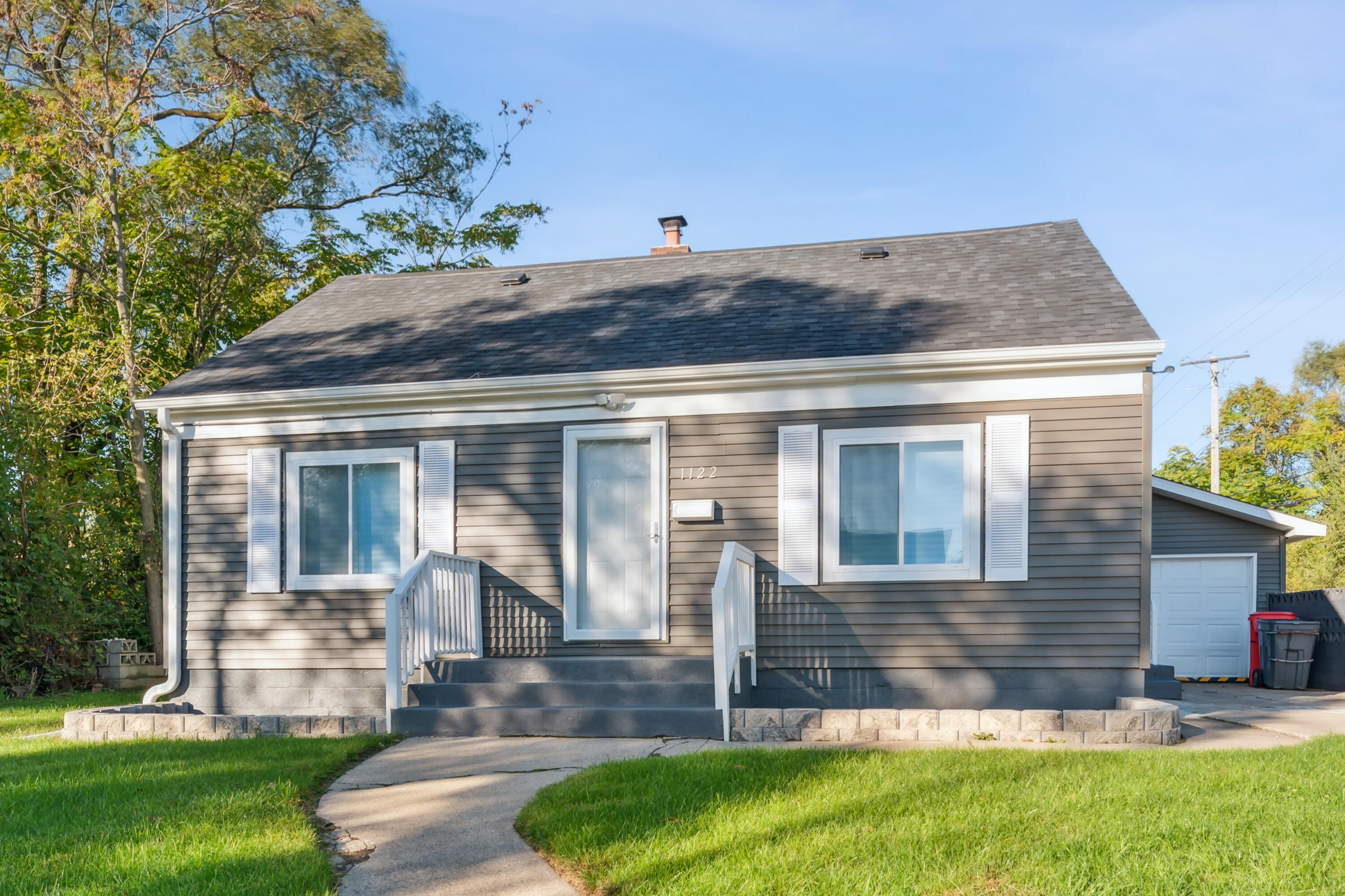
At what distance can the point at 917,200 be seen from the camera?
2012cm

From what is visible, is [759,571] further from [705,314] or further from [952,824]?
[952,824]

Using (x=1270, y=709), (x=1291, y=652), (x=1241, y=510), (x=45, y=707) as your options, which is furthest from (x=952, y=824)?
(x=1241, y=510)

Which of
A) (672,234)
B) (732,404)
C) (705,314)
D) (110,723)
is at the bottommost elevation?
(110,723)

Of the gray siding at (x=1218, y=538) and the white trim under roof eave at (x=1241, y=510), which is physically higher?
the white trim under roof eave at (x=1241, y=510)

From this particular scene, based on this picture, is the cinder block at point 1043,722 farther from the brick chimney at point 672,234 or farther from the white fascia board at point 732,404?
the brick chimney at point 672,234

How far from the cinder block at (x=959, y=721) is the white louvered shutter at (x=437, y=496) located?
4332 millimetres

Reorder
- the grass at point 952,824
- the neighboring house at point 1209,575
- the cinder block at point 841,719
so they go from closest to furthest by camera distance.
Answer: the grass at point 952,824, the cinder block at point 841,719, the neighboring house at point 1209,575

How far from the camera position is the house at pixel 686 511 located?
8031 mm

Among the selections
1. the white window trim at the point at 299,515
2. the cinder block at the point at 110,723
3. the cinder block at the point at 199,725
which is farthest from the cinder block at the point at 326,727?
the white window trim at the point at 299,515

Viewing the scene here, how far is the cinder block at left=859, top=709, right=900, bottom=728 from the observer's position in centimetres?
679

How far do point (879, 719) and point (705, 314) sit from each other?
14.5ft

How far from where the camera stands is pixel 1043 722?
6754mm

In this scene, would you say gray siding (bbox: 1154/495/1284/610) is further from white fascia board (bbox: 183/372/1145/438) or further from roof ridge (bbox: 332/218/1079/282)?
white fascia board (bbox: 183/372/1145/438)

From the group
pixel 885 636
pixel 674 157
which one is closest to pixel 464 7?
pixel 674 157
